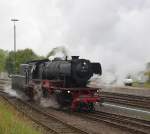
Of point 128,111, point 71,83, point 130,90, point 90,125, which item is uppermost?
point 71,83

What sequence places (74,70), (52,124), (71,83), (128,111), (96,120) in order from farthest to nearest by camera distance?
(71,83) < (128,111) < (74,70) < (96,120) < (52,124)

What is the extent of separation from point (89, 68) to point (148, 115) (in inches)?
143

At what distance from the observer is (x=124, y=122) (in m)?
16.0

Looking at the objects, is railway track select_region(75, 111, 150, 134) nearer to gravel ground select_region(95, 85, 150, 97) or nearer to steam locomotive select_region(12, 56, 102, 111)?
steam locomotive select_region(12, 56, 102, 111)

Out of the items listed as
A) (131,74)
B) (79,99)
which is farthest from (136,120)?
(131,74)

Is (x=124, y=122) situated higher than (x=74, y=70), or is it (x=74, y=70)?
(x=74, y=70)

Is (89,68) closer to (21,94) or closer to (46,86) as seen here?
(46,86)

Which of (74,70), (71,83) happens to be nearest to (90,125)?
(74,70)

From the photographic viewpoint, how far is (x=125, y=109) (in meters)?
21.3

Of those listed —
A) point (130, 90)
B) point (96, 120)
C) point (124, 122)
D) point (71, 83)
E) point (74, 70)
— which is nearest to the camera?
point (124, 122)

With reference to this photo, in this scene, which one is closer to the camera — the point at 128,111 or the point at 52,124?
the point at 52,124

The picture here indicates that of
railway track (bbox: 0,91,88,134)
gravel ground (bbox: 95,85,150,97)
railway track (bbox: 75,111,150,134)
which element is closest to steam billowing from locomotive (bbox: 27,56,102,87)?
railway track (bbox: 75,111,150,134)

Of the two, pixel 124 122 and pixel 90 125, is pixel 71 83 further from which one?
pixel 124 122

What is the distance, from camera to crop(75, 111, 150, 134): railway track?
14084 millimetres
